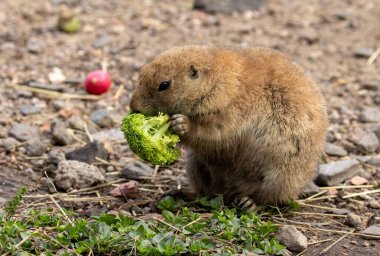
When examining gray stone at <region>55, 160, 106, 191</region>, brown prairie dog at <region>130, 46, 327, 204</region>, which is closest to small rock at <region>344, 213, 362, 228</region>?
brown prairie dog at <region>130, 46, 327, 204</region>

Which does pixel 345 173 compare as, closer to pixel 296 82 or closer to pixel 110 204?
pixel 296 82

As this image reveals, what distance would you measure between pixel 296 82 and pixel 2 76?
3951mm

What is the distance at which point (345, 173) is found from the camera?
6.29 m

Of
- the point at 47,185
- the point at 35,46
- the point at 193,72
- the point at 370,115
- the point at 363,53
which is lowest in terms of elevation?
the point at 47,185

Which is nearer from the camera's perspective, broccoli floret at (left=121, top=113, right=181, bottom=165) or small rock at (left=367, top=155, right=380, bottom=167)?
broccoli floret at (left=121, top=113, right=181, bottom=165)

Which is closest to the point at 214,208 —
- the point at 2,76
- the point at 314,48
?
the point at 2,76

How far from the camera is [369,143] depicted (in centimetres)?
699

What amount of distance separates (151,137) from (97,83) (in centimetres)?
293

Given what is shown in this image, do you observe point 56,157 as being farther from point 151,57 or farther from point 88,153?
point 151,57


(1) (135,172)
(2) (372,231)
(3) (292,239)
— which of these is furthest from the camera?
(1) (135,172)

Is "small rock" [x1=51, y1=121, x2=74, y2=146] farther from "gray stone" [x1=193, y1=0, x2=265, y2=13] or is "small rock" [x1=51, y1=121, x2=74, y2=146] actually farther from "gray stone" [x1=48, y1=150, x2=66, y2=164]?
"gray stone" [x1=193, y1=0, x2=265, y2=13]

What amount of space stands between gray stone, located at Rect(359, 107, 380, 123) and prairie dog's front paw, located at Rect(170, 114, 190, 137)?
121 inches

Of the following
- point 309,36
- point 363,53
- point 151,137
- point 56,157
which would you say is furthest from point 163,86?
point 309,36

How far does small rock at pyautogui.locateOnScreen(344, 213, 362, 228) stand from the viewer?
5395 millimetres
